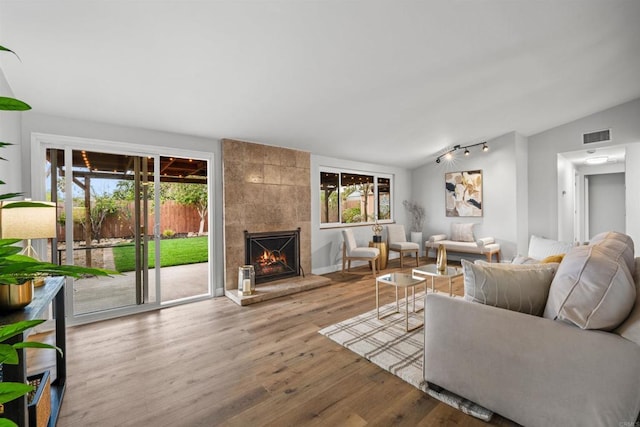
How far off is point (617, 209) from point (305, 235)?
793 centimetres

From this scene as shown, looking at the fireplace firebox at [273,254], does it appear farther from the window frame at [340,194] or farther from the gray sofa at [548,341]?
the gray sofa at [548,341]

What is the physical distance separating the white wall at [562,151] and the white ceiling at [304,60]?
3.01 feet

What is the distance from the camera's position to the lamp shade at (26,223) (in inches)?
76.6

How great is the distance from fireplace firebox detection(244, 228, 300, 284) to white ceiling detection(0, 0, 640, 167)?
148 centimetres

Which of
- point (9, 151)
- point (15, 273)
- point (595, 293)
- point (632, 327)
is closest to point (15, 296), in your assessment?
point (15, 273)

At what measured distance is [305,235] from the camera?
5.03m

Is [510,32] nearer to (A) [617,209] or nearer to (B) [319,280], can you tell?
(B) [319,280]

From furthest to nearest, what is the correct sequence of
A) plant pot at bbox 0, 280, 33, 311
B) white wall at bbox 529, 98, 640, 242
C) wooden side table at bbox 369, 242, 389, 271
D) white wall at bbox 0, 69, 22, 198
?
1. wooden side table at bbox 369, 242, 389, 271
2. white wall at bbox 529, 98, 640, 242
3. white wall at bbox 0, 69, 22, 198
4. plant pot at bbox 0, 280, 33, 311

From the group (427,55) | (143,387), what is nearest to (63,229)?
(143,387)

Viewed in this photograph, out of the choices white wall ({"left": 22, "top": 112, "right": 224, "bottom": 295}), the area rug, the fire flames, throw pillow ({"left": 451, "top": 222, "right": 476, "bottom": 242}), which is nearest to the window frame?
the fire flames

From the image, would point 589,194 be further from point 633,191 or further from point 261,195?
point 261,195

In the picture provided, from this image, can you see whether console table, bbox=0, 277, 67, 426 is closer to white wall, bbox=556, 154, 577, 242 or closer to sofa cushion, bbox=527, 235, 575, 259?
sofa cushion, bbox=527, 235, 575, 259

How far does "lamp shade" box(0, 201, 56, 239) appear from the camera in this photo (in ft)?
6.39

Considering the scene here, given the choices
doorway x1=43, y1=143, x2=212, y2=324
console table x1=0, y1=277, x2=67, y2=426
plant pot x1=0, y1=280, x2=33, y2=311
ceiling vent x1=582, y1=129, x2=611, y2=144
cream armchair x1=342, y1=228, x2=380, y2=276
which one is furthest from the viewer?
ceiling vent x1=582, y1=129, x2=611, y2=144
